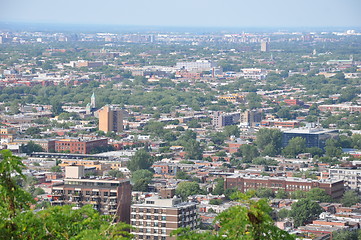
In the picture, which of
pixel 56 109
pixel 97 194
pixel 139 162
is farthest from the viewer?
pixel 56 109

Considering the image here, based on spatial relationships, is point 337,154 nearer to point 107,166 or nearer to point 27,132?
point 107,166

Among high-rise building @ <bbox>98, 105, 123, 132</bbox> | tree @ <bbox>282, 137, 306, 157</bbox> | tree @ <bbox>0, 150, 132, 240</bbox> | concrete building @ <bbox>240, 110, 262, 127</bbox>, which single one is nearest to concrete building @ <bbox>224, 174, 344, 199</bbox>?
tree @ <bbox>282, 137, 306, 157</bbox>

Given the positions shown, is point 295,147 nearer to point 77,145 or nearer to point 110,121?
point 77,145

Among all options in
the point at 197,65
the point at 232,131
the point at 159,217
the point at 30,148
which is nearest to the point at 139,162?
the point at 30,148

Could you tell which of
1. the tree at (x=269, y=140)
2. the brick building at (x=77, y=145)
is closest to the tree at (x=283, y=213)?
the tree at (x=269, y=140)

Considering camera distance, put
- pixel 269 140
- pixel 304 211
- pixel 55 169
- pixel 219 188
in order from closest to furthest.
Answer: pixel 304 211, pixel 219 188, pixel 55 169, pixel 269 140
